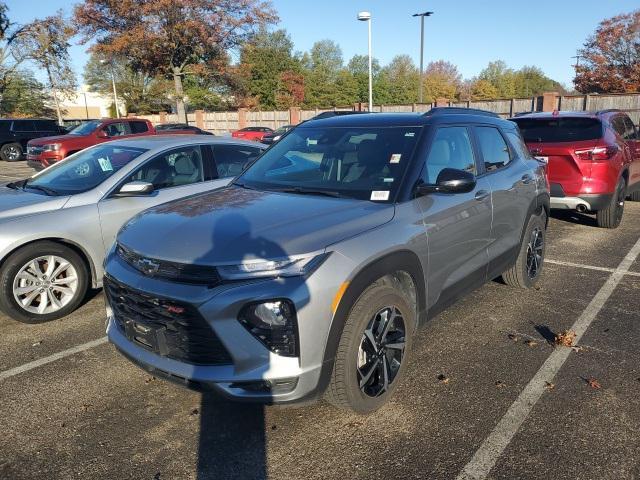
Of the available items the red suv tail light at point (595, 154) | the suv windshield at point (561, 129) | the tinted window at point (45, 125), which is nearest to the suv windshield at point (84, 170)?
the suv windshield at point (561, 129)

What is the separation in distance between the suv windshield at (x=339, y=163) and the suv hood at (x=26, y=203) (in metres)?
1.85

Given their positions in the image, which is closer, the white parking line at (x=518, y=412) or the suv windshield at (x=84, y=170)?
the white parking line at (x=518, y=412)

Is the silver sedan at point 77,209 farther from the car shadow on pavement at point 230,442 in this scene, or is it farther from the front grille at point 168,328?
the car shadow on pavement at point 230,442

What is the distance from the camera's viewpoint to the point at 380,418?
3.05 metres

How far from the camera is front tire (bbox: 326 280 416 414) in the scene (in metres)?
2.74

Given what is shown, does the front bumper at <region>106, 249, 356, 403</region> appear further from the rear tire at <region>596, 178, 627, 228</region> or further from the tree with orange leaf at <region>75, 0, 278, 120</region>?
the tree with orange leaf at <region>75, 0, 278, 120</region>

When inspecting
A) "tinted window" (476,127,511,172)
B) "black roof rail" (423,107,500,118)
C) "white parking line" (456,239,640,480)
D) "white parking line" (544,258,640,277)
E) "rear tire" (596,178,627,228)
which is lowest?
"white parking line" (544,258,640,277)

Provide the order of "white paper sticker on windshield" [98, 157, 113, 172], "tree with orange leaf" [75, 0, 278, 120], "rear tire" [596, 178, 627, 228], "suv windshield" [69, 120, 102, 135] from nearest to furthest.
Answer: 1. "white paper sticker on windshield" [98, 157, 113, 172]
2. "rear tire" [596, 178, 627, 228]
3. "suv windshield" [69, 120, 102, 135]
4. "tree with orange leaf" [75, 0, 278, 120]

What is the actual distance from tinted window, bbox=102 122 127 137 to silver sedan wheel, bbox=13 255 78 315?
13.9 meters

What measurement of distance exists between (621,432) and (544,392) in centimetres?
50

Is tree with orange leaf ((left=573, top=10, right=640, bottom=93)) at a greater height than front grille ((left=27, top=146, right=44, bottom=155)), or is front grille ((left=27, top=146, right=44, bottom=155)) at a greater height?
tree with orange leaf ((left=573, top=10, right=640, bottom=93))

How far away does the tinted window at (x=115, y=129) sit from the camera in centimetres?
1727

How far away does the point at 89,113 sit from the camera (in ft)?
289

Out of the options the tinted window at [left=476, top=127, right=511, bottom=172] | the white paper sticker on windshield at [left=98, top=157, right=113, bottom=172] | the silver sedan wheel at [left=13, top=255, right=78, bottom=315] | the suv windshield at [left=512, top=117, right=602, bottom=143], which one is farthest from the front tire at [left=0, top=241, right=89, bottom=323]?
the suv windshield at [left=512, top=117, right=602, bottom=143]
